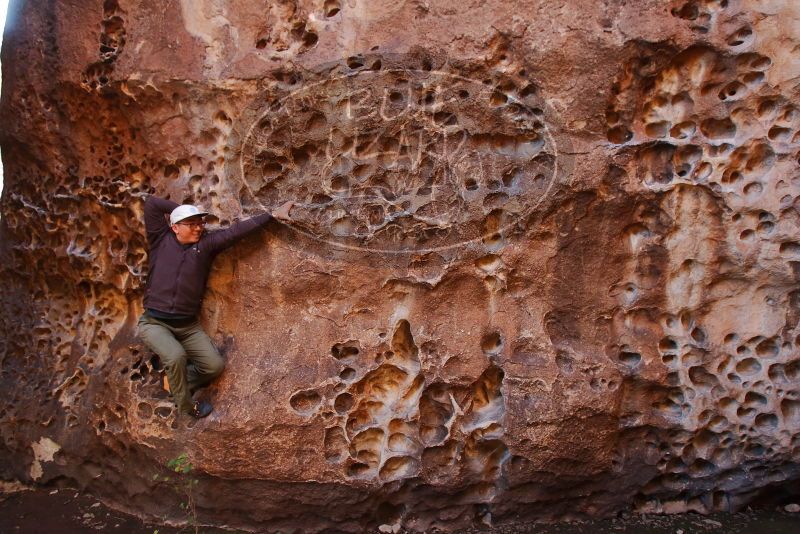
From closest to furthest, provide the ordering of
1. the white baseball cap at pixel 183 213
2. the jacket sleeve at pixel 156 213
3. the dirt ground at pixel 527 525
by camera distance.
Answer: the white baseball cap at pixel 183 213, the jacket sleeve at pixel 156 213, the dirt ground at pixel 527 525

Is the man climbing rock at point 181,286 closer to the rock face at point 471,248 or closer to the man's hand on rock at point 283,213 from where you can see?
the man's hand on rock at point 283,213

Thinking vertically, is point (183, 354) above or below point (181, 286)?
below

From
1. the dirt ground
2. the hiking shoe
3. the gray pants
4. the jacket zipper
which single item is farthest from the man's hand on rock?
the dirt ground

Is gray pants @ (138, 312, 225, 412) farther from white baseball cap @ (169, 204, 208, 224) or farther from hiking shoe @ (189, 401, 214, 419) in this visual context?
white baseball cap @ (169, 204, 208, 224)

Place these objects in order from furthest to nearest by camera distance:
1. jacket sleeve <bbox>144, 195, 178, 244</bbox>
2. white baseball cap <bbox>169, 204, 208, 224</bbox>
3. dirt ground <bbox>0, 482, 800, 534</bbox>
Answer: dirt ground <bbox>0, 482, 800, 534</bbox> → jacket sleeve <bbox>144, 195, 178, 244</bbox> → white baseball cap <bbox>169, 204, 208, 224</bbox>

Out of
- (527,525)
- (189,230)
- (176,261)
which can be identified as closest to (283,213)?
(189,230)

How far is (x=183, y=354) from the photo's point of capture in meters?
3.33

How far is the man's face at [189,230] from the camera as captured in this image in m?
3.26

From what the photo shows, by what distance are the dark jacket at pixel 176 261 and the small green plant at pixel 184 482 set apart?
70 centimetres

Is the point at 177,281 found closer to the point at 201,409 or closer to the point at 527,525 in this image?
the point at 201,409

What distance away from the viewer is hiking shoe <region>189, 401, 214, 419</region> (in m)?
3.36

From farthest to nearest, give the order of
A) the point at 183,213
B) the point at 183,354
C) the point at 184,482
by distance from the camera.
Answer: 1. the point at 184,482
2. the point at 183,354
3. the point at 183,213

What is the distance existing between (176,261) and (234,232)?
0.33 meters

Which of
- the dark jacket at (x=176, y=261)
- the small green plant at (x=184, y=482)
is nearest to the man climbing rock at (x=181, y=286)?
the dark jacket at (x=176, y=261)
